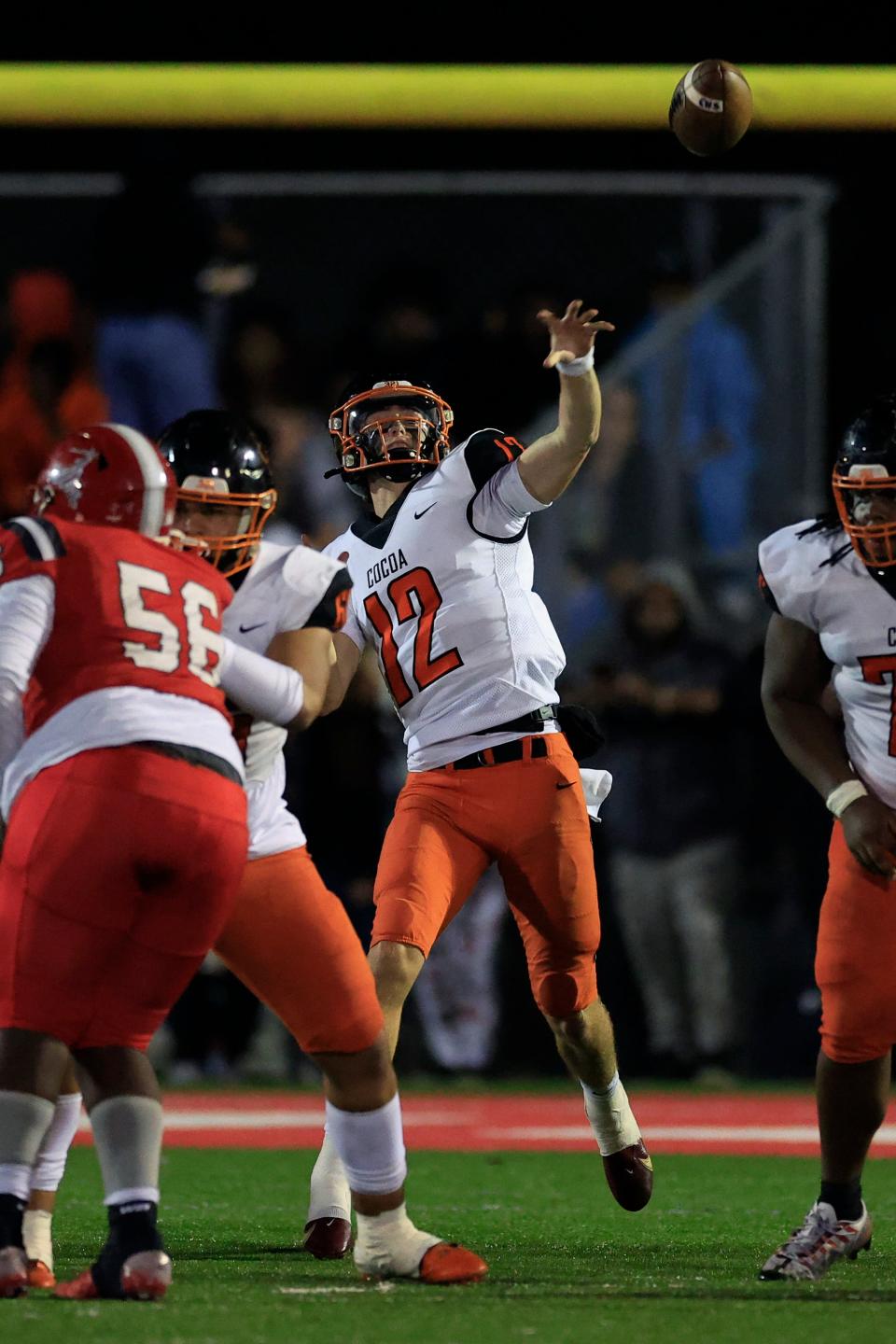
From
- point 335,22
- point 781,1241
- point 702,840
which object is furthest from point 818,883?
point 335,22

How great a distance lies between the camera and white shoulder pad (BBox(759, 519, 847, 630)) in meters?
4.16

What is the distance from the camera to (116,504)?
11.7 feet

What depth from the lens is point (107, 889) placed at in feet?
11.0

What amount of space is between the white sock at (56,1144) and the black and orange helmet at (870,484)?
1.84m

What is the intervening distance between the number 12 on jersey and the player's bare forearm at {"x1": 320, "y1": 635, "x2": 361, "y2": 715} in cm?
8

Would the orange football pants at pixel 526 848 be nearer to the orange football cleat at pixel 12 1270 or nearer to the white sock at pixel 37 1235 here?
the white sock at pixel 37 1235

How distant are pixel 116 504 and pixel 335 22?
25.6 ft

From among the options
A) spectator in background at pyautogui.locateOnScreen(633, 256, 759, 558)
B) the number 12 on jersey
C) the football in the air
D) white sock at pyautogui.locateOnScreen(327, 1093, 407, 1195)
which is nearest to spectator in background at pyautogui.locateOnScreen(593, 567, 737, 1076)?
spectator in background at pyautogui.locateOnScreen(633, 256, 759, 558)

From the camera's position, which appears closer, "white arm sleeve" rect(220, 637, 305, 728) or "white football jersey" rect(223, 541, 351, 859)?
"white arm sleeve" rect(220, 637, 305, 728)

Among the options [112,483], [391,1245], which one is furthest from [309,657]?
[391,1245]

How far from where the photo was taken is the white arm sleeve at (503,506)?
14.8 feet

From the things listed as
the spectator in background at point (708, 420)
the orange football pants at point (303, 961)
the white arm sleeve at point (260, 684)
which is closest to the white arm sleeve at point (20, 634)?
the white arm sleeve at point (260, 684)

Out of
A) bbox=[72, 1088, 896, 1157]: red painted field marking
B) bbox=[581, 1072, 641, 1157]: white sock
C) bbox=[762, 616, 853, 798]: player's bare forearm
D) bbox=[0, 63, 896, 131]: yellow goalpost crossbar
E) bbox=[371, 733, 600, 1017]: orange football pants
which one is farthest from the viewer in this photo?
bbox=[0, 63, 896, 131]: yellow goalpost crossbar

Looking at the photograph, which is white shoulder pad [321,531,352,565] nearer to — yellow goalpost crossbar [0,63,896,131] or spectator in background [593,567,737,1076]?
spectator in background [593,567,737,1076]
